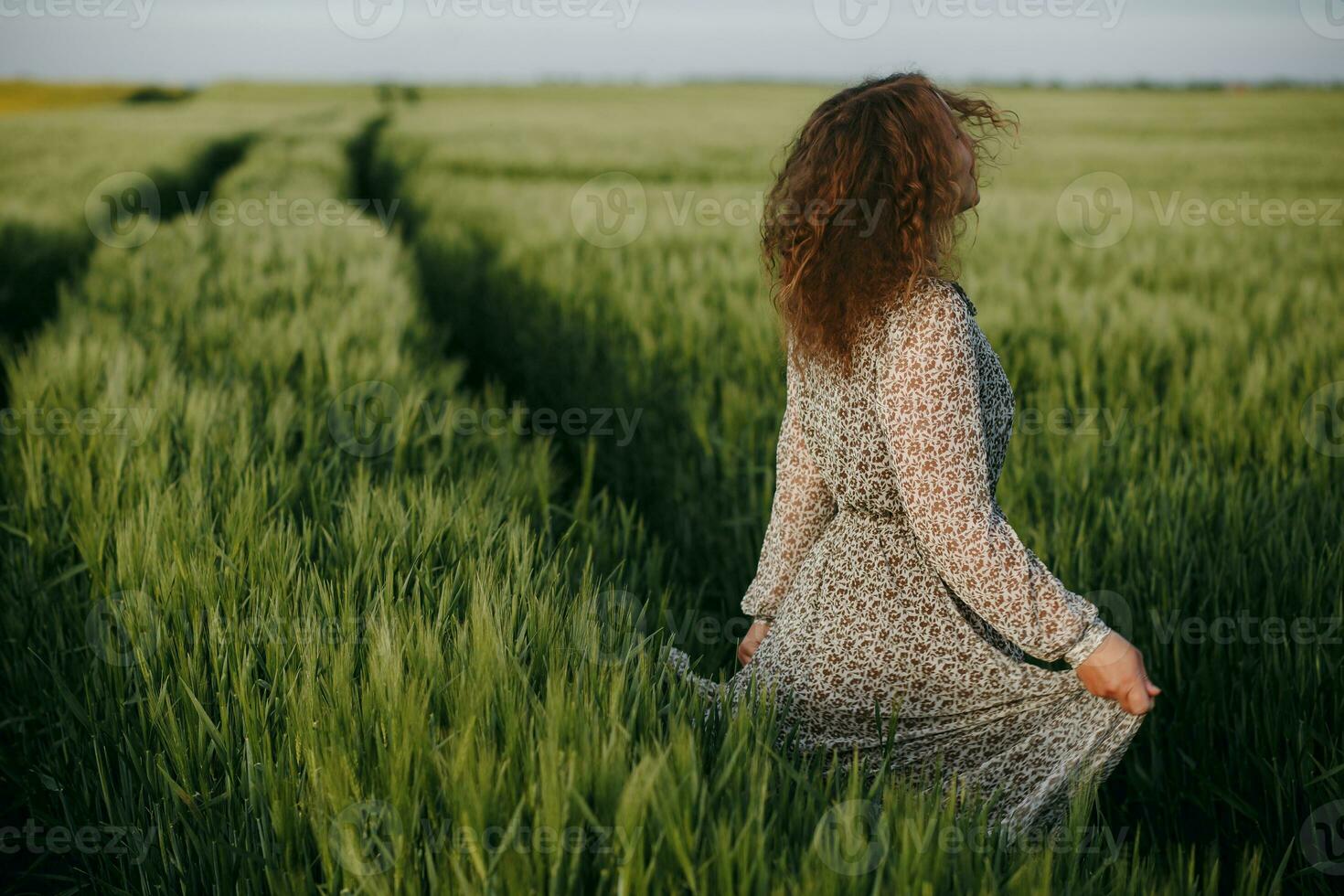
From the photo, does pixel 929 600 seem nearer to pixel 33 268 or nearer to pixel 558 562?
pixel 558 562

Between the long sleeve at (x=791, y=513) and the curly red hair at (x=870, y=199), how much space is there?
28cm

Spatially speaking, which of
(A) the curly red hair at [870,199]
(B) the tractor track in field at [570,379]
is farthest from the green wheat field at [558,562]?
(A) the curly red hair at [870,199]

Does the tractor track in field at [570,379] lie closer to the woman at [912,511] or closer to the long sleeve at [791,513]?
the long sleeve at [791,513]

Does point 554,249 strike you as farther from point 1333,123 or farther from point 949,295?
point 1333,123

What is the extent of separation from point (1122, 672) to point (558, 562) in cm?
104

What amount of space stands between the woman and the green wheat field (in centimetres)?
18

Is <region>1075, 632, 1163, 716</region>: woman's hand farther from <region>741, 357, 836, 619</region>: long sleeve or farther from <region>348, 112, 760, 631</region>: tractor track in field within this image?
<region>348, 112, 760, 631</region>: tractor track in field

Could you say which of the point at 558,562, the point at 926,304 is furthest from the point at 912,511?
the point at 558,562

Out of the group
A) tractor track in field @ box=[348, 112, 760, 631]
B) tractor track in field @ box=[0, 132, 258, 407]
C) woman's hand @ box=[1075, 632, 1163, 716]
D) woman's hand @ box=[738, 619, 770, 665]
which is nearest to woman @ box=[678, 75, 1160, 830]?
woman's hand @ box=[1075, 632, 1163, 716]

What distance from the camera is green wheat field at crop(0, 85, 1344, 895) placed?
1.13m

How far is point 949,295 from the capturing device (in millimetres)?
1458

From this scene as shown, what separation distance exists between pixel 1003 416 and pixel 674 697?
0.71 meters

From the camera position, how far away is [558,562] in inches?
76.8

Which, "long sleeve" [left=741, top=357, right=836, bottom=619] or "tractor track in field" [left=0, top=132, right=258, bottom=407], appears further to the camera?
"tractor track in field" [left=0, top=132, right=258, bottom=407]
